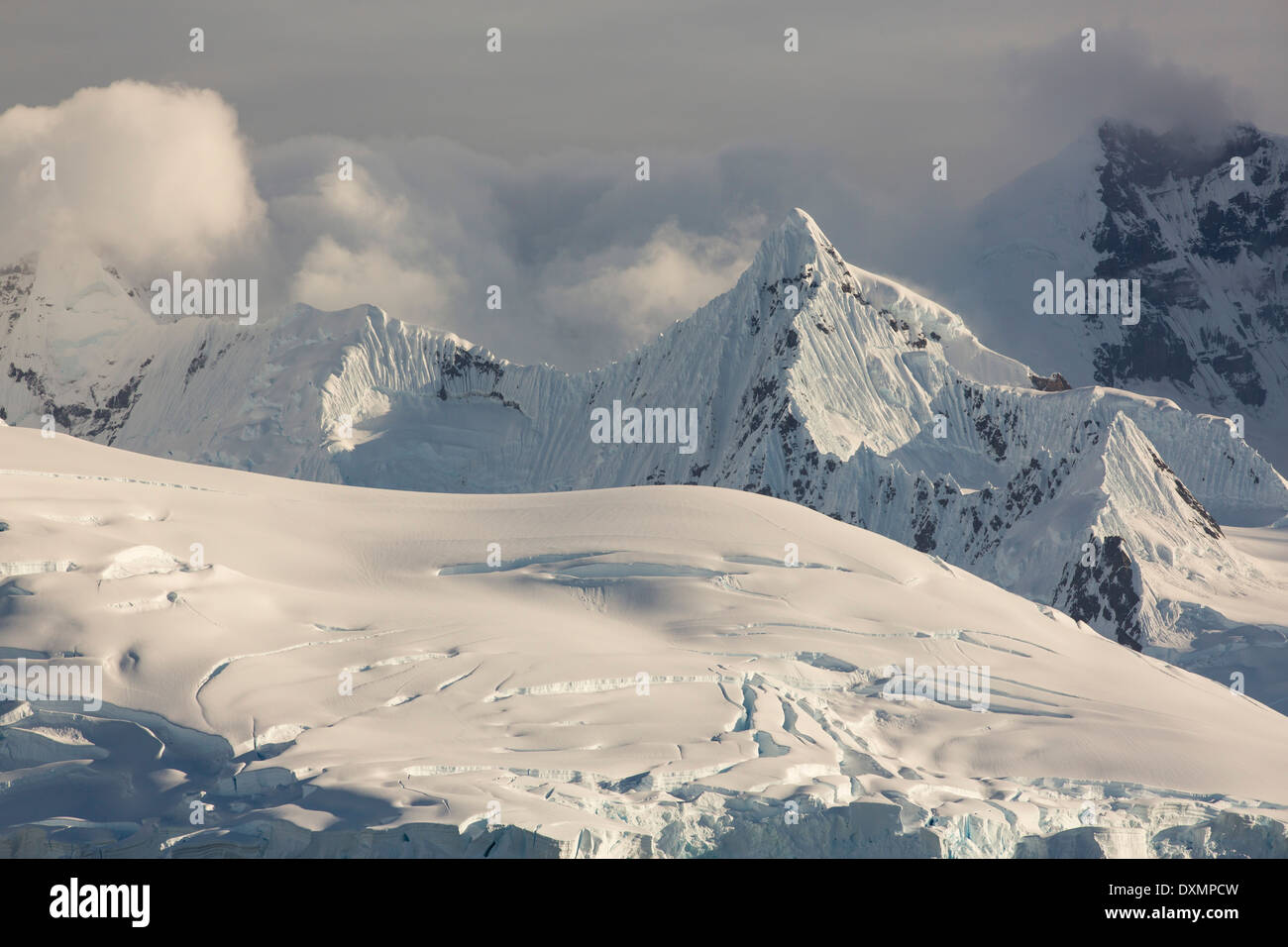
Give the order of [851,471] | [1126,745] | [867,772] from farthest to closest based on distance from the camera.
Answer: [851,471], [1126,745], [867,772]

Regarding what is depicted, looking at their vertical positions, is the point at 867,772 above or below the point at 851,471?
below
